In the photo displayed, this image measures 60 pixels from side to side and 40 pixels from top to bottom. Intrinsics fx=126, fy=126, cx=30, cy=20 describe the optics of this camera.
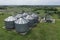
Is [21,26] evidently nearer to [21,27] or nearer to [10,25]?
[21,27]

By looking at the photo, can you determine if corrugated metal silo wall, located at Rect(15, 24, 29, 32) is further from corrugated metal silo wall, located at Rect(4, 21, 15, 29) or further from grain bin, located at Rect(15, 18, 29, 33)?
corrugated metal silo wall, located at Rect(4, 21, 15, 29)

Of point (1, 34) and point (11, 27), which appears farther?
point (11, 27)

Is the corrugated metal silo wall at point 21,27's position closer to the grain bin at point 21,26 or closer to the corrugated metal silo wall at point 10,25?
the grain bin at point 21,26

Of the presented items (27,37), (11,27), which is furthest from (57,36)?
(11,27)

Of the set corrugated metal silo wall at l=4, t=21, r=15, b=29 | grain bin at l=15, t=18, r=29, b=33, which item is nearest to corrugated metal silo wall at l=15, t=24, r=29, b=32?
grain bin at l=15, t=18, r=29, b=33

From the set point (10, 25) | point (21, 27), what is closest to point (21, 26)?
point (21, 27)

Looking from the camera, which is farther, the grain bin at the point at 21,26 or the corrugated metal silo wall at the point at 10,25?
the corrugated metal silo wall at the point at 10,25

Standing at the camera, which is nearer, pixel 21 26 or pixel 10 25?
pixel 21 26

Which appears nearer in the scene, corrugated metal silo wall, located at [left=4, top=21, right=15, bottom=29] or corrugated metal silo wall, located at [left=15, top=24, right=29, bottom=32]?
corrugated metal silo wall, located at [left=15, top=24, right=29, bottom=32]

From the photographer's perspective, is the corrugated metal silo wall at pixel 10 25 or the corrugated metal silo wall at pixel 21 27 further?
the corrugated metal silo wall at pixel 10 25

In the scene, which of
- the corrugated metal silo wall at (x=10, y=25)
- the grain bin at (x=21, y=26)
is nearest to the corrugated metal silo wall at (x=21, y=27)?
the grain bin at (x=21, y=26)

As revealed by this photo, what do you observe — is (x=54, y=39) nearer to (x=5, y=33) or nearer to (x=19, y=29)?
(x=19, y=29)
